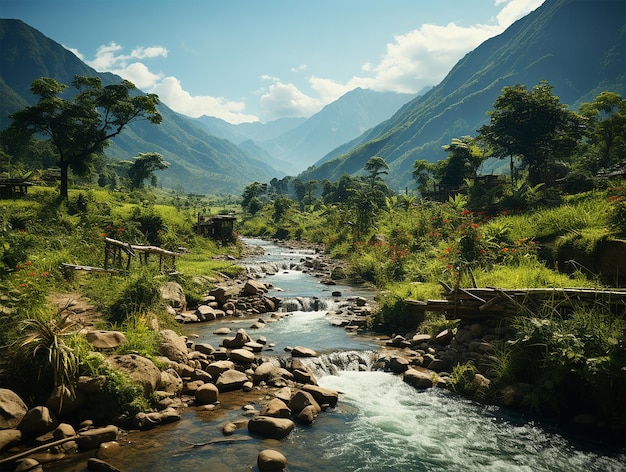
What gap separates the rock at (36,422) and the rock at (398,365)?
7.89 metres

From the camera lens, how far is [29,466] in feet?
19.1

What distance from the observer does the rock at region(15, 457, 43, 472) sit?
5.80m

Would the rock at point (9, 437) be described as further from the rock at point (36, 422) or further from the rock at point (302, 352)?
the rock at point (302, 352)

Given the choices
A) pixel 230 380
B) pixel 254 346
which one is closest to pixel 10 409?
pixel 230 380

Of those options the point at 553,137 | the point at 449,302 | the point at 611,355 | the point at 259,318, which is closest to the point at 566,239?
the point at 449,302

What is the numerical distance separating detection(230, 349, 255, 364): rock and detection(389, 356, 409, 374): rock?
152 inches

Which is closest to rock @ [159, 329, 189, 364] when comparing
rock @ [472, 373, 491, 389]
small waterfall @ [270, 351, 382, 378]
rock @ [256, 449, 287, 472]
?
small waterfall @ [270, 351, 382, 378]

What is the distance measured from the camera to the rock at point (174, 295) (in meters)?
15.7

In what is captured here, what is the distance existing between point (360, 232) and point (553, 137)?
53.6 ft

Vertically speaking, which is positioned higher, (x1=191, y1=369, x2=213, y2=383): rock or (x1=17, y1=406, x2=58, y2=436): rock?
(x1=17, y1=406, x2=58, y2=436): rock

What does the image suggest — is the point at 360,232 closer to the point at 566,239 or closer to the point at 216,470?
the point at 566,239

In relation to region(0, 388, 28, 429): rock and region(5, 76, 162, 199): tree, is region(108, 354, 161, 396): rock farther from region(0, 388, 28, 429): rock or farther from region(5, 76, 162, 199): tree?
region(5, 76, 162, 199): tree

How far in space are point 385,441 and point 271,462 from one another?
2.38m

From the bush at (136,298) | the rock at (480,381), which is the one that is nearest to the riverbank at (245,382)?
the rock at (480,381)
